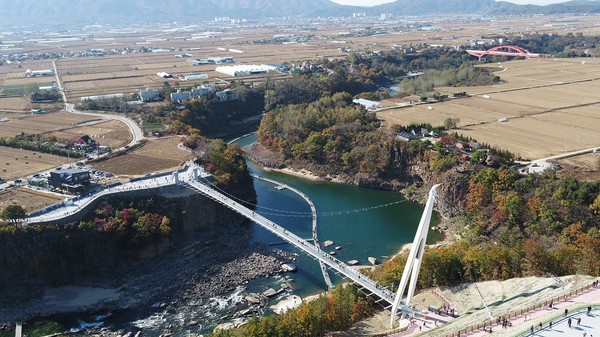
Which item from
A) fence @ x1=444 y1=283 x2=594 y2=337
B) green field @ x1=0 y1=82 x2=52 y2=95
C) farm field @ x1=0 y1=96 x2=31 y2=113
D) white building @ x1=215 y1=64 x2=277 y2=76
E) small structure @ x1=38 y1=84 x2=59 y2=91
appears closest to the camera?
fence @ x1=444 y1=283 x2=594 y2=337

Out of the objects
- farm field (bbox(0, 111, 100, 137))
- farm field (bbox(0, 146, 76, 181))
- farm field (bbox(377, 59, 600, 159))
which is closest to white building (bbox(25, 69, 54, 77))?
farm field (bbox(0, 111, 100, 137))

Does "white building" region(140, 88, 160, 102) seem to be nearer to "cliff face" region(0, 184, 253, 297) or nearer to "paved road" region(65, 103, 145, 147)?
"paved road" region(65, 103, 145, 147)

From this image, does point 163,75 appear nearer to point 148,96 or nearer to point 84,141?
point 148,96

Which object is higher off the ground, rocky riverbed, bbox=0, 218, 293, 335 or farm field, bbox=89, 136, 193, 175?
farm field, bbox=89, 136, 193, 175

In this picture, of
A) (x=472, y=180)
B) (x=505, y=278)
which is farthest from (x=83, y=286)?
(x=472, y=180)

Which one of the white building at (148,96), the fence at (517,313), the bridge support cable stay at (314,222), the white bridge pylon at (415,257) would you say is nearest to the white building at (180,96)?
the white building at (148,96)

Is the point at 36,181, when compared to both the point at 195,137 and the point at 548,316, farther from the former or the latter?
the point at 548,316
